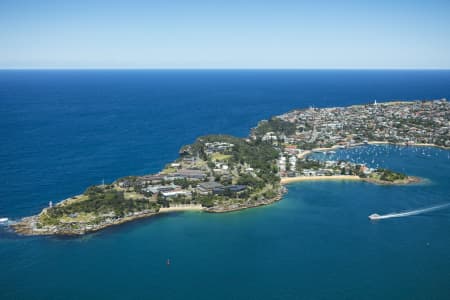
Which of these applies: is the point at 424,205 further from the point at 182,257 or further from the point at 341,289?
the point at 182,257

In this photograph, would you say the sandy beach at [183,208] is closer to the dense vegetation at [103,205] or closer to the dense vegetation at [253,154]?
the dense vegetation at [103,205]

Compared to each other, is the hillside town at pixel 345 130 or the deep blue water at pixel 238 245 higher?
the hillside town at pixel 345 130

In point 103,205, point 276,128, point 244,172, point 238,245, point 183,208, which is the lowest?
point 238,245

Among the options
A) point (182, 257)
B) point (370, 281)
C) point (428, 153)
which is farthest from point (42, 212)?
point (428, 153)

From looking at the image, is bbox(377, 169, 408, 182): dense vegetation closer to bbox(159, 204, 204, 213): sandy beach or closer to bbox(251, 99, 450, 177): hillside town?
bbox(251, 99, 450, 177): hillside town

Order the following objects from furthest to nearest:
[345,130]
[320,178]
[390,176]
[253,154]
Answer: [345,130]
[253,154]
[320,178]
[390,176]

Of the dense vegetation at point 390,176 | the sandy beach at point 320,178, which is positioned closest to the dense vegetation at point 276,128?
the sandy beach at point 320,178

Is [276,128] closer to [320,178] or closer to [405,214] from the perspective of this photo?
[320,178]

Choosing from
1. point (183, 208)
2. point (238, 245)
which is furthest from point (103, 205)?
point (238, 245)
